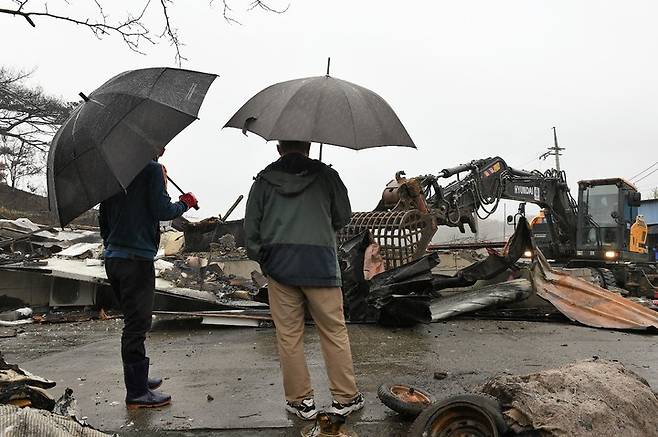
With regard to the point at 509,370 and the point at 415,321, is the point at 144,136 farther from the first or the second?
the point at 415,321

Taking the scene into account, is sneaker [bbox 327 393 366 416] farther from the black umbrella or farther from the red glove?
the black umbrella


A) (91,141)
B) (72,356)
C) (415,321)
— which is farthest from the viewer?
(415,321)

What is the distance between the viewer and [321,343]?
10.7 ft

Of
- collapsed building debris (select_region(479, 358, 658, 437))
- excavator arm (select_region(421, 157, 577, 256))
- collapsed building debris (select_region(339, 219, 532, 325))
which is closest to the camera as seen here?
collapsed building debris (select_region(479, 358, 658, 437))

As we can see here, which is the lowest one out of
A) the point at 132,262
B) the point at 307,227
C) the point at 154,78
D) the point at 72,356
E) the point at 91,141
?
the point at 72,356

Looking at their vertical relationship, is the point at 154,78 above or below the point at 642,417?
above

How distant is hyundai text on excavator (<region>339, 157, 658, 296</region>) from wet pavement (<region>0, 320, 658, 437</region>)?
2.52m

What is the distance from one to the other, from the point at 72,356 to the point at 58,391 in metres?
1.48

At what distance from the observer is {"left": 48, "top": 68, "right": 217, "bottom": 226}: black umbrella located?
10.4 ft

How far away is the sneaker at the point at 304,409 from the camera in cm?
315

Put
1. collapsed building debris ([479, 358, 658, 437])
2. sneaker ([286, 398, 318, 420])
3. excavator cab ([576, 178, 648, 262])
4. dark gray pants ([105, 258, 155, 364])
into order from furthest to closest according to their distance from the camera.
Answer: excavator cab ([576, 178, 648, 262])
dark gray pants ([105, 258, 155, 364])
sneaker ([286, 398, 318, 420])
collapsed building debris ([479, 358, 658, 437])

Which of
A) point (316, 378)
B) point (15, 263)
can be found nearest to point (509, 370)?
point (316, 378)

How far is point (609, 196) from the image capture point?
12461mm

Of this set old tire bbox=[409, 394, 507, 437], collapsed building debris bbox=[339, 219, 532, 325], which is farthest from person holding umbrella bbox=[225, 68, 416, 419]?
collapsed building debris bbox=[339, 219, 532, 325]
